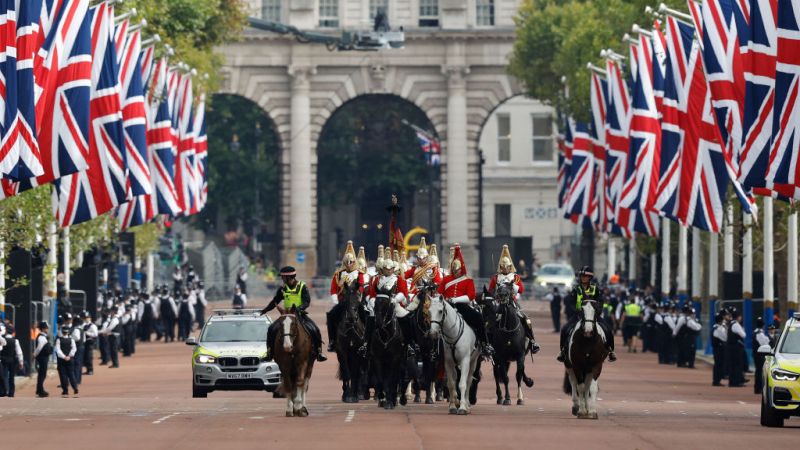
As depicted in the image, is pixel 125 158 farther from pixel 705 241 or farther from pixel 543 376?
pixel 705 241

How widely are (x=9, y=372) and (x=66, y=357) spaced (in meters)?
1.51

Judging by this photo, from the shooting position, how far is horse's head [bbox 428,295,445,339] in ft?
81.5

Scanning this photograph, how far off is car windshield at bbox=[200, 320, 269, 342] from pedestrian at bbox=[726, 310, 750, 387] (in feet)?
33.5

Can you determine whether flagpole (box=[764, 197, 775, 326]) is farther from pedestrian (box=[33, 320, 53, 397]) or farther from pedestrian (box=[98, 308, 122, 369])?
pedestrian (box=[98, 308, 122, 369])

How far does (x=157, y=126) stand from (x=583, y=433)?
2888 centimetres

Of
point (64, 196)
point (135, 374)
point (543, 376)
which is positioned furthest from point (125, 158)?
point (543, 376)

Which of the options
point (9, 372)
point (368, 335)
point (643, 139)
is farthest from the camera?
point (643, 139)

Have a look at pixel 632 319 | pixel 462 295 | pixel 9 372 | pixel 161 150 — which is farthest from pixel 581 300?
pixel 632 319

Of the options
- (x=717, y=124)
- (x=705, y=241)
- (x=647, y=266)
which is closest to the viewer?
(x=717, y=124)

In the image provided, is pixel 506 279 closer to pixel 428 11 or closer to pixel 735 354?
pixel 735 354

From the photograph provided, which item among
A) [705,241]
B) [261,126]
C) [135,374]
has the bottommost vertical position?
[135,374]

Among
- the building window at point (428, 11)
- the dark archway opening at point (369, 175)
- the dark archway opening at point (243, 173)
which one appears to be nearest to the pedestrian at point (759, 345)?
the building window at point (428, 11)

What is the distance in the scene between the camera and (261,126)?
100 m

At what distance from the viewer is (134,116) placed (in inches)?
1596
